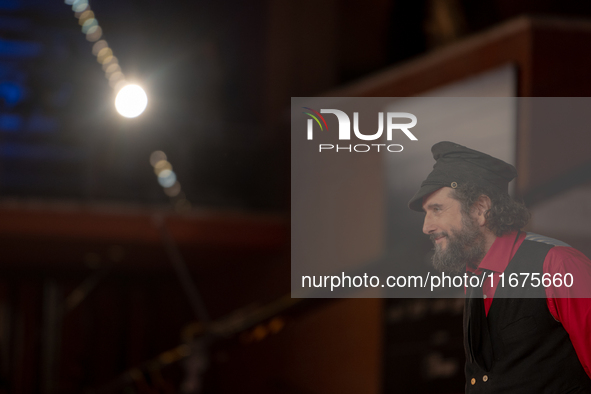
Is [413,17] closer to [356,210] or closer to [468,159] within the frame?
[356,210]

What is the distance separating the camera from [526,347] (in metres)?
0.95

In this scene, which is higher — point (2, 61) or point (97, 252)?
point (2, 61)

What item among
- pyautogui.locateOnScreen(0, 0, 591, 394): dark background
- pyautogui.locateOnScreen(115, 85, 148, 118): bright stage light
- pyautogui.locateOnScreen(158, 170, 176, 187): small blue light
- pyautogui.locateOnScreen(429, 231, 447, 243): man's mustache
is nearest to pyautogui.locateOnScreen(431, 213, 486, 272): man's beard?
pyautogui.locateOnScreen(429, 231, 447, 243): man's mustache

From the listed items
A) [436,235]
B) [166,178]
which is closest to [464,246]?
[436,235]

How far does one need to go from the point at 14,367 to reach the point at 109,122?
3087 millimetres

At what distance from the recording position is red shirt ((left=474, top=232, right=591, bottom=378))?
0.93 metres

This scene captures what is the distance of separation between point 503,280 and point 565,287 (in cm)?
10

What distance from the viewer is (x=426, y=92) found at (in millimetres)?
4059

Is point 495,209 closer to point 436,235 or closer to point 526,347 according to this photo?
point 436,235

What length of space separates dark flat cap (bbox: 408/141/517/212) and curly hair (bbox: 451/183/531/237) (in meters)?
0.01

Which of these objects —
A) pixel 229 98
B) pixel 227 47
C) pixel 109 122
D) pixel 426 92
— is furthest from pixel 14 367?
pixel 426 92

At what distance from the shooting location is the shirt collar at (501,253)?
103 centimetres

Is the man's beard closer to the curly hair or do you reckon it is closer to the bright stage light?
the curly hair

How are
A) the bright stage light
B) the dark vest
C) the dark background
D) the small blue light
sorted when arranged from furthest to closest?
the small blue light < the dark background < the bright stage light < the dark vest
